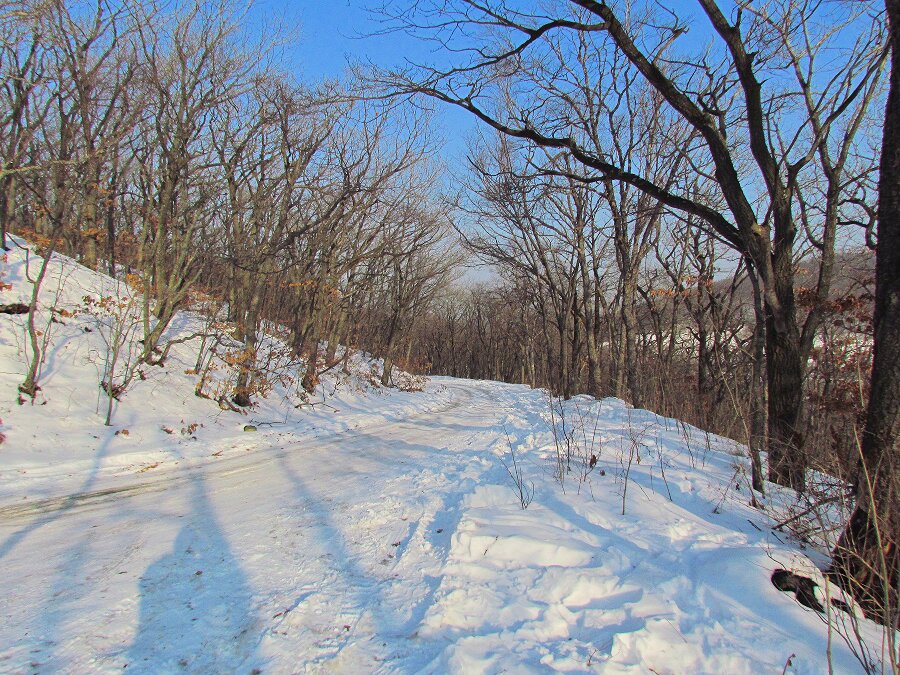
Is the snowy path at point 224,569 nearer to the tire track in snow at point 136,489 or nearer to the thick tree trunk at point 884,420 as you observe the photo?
the tire track in snow at point 136,489

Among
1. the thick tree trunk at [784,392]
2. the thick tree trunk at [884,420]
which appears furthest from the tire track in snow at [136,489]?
the thick tree trunk at [784,392]

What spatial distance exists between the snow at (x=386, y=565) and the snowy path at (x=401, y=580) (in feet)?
0.05

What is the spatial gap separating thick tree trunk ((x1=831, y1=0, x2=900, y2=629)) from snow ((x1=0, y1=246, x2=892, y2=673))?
0.94 ft

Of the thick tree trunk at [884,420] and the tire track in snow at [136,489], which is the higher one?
the thick tree trunk at [884,420]

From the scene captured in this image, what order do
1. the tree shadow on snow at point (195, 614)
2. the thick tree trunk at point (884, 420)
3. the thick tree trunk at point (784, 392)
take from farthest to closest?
the thick tree trunk at point (784, 392), the thick tree trunk at point (884, 420), the tree shadow on snow at point (195, 614)

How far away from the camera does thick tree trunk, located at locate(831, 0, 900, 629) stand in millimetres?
2602

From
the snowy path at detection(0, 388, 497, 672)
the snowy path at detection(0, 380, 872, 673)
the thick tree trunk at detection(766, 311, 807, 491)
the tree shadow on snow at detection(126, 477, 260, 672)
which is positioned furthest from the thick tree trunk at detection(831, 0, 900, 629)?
the tree shadow on snow at detection(126, 477, 260, 672)

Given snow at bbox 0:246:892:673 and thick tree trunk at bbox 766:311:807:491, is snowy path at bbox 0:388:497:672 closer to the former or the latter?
snow at bbox 0:246:892:673

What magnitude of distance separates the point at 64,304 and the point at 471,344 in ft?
159

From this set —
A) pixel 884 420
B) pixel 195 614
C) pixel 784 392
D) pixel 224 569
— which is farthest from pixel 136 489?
pixel 784 392

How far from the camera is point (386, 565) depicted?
312 centimetres

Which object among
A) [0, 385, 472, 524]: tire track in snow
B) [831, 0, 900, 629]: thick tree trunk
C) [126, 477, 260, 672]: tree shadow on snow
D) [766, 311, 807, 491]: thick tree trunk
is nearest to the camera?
[126, 477, 260, 672]: tree shadow on snow

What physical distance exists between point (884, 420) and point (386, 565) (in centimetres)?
335

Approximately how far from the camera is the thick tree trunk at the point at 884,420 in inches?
102
